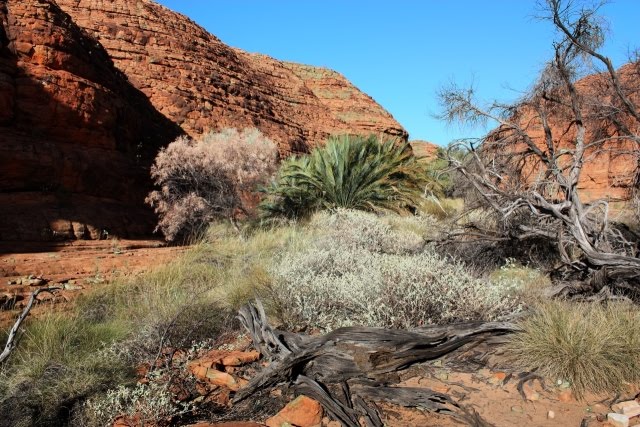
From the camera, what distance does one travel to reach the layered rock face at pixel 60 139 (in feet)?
32.0

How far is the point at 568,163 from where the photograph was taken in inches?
301

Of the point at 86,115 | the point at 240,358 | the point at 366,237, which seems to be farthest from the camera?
the point at 86,115

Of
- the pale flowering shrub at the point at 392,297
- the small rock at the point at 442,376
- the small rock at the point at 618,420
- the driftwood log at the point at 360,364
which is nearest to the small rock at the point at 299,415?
the driftwood log at the point at 360,364

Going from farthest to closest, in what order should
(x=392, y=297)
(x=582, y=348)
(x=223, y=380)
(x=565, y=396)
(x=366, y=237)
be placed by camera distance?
1. (x=366, y=237)
2. (x=392, y=297)
3. (x=223, y=380)
4. (x=582, y=348)
5. (x=565, y=396)

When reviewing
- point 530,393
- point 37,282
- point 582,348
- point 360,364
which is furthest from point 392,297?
point 37,282

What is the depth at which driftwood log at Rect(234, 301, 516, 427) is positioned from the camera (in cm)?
303

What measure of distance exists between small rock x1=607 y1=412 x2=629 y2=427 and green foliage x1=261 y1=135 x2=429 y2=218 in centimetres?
800

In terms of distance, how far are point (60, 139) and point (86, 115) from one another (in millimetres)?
832

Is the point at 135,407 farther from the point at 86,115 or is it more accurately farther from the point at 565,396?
the point at 86,115

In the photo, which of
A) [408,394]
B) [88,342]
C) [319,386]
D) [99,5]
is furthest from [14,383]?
[99,5]

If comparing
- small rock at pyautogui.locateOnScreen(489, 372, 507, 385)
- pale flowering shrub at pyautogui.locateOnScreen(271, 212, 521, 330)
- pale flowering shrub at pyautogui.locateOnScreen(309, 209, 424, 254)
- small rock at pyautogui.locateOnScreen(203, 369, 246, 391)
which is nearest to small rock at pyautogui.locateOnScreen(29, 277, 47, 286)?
pale flowering shrub at pyautogui.locateOnScreen(271, 212, 521, 330)

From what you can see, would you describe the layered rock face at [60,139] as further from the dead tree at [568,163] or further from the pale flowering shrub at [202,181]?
the dead tree at [568,163]

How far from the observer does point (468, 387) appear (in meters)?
3.26

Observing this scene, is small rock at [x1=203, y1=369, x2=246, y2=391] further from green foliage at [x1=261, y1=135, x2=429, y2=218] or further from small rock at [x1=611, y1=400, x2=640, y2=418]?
green foliage at [x1=261, y1=135, x2=429, y2=218]
